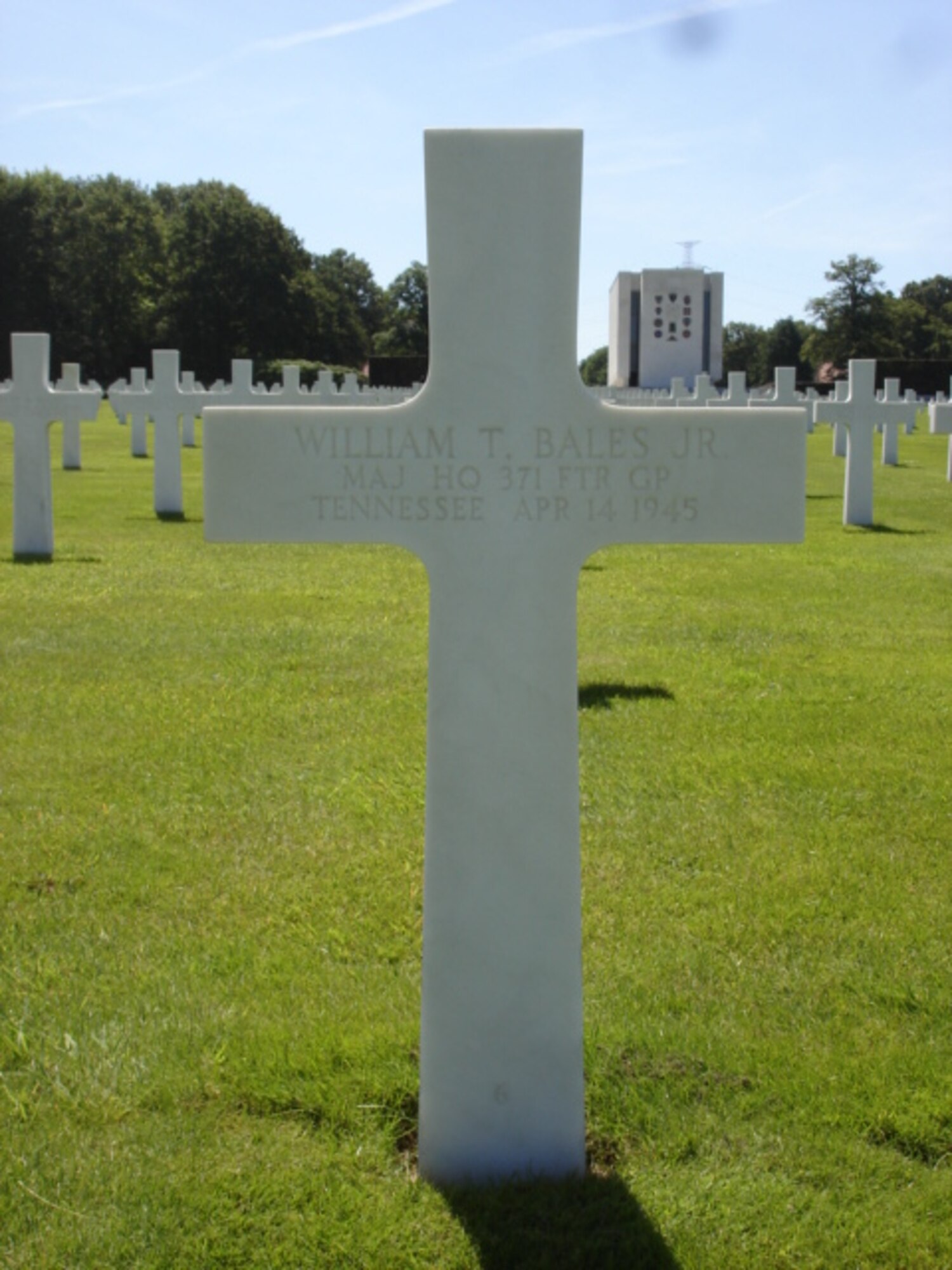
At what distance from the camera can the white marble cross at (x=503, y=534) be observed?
2.69 meters

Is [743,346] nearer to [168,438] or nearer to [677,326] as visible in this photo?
[677,326]

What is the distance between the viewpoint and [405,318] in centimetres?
8019

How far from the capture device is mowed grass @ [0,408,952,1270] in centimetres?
274

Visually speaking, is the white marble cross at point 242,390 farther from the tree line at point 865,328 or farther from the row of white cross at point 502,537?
the tree line at point 865,328

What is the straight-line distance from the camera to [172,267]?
66.1m

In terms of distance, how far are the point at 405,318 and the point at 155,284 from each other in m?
17.5

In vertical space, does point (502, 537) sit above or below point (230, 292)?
below

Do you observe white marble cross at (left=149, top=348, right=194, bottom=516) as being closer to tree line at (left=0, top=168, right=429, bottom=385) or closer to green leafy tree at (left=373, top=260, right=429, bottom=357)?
tree line at (left=0, top=168, right=429, bottom=385)

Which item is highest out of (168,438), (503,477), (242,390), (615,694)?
(242,390)

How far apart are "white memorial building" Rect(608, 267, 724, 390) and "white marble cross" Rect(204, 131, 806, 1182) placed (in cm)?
7777

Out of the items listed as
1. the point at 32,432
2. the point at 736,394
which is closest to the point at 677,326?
the point at 736,394

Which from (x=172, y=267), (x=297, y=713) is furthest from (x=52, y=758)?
(x=172, y=267)

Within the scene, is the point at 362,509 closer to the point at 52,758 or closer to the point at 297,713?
the point at 52,758

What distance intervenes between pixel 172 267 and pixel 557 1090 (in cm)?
6718
